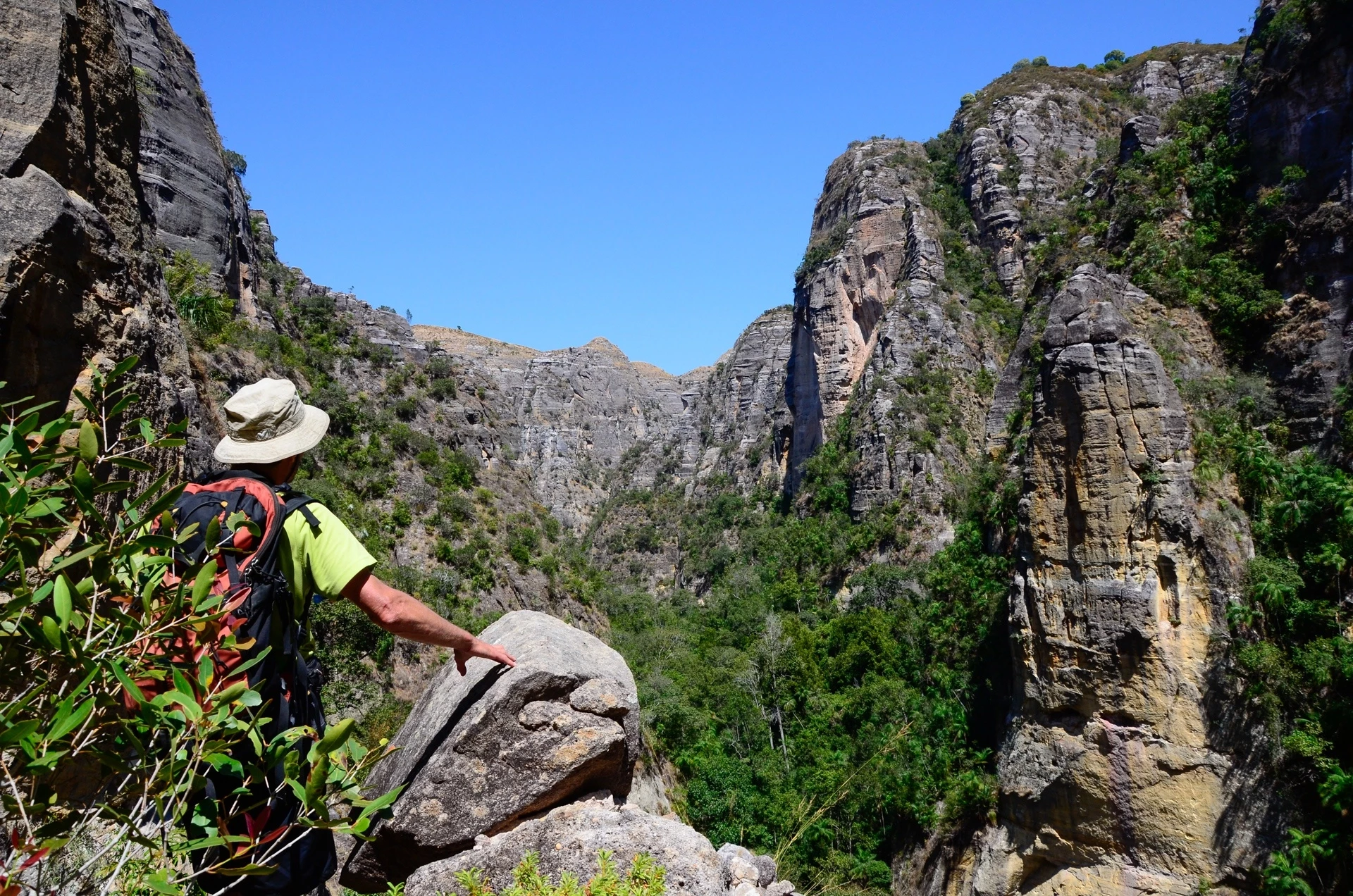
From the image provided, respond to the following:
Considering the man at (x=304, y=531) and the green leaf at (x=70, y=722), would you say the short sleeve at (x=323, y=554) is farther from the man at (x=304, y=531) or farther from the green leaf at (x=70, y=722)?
the green leaf at (x=70, y=722)

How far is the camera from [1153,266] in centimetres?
2270

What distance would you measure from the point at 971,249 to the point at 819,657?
32.3 metres

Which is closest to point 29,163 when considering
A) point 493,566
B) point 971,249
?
point 493,566

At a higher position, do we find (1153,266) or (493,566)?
(1153,266)

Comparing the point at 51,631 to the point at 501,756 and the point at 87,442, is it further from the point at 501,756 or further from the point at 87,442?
the point at 501,756

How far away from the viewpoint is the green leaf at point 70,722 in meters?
1.67

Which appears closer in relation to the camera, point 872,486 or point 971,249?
point 872,486

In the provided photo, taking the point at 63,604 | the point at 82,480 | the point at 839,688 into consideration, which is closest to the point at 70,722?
the point at 63,604

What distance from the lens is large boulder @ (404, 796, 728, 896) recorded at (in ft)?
12.5

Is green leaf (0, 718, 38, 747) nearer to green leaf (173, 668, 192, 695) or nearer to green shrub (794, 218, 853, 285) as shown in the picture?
green leaf (173, 668, 192, 695)

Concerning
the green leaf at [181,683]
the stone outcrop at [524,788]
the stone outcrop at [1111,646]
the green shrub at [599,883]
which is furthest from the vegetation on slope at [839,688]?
the green leaf at [181,683]

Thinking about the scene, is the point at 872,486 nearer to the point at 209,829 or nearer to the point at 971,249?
the point at 971,249

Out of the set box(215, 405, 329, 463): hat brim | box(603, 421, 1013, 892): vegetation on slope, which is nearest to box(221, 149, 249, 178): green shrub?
box(603, 421, 1013, 892): vegetation on slope

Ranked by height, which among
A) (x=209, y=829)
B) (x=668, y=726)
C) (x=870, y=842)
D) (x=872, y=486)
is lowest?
(x=870, y=842)
